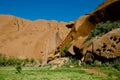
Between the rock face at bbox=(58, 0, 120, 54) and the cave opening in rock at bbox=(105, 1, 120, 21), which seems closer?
the cave opening in rock at bbox=(105, 1, 120, 21)

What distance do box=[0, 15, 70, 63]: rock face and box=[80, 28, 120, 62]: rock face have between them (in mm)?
54731

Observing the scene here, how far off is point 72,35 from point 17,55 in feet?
136

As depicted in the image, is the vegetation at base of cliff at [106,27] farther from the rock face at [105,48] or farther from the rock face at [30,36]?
the rock face at [30,36]

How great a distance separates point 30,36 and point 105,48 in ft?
264

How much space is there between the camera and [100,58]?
41312mm

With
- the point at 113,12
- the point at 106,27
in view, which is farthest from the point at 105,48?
the point at 113,12

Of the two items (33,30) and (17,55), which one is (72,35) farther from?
(33,30)

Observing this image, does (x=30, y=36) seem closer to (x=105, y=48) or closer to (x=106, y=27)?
(x=106, y=27)

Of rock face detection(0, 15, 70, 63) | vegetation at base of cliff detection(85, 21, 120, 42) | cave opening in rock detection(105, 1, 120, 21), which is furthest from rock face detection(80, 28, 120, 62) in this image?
rock face detection(0, 15, 70, 63)

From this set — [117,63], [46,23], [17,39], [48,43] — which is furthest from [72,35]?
[46,23]

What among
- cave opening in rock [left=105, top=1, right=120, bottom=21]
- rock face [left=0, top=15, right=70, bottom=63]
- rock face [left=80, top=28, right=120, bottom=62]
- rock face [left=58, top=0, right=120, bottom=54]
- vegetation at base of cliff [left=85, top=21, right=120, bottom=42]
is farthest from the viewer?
rock face [left=0, top=15, right=70, bottom=63]

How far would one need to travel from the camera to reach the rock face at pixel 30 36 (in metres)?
107

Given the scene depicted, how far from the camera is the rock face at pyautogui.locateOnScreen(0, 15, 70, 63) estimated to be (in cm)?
10656

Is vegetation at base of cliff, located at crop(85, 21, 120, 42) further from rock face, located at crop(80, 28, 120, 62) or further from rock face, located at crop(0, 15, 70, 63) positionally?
rock face, located at crop(0, 15, 70, 63)
